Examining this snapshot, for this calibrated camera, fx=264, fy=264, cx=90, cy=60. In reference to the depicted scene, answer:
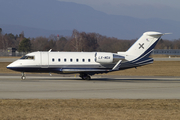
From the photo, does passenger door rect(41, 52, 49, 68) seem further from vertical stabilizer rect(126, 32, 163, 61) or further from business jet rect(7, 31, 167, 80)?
vertical stabilizer rect(126, 32, 163, 61)

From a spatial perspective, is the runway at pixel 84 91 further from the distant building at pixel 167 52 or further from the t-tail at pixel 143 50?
the distant building at pixel 167 52

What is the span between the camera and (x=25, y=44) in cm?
11394

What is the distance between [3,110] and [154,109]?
7.53 m

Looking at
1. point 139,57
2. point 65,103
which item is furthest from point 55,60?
point 65,103

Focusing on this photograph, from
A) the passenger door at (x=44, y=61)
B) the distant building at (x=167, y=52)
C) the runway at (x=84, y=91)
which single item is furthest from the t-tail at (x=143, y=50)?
the distant building at (x=167, y=52)

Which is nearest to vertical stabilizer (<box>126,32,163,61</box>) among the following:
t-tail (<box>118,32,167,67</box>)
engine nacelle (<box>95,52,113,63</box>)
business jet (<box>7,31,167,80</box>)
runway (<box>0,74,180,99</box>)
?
t-tail (<box>118,32,167,67</box>)

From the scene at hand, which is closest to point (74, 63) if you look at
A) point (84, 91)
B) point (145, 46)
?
point (145, 46)

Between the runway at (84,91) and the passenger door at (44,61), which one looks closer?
the runway at (84,91)

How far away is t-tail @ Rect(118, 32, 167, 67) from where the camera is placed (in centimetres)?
2997

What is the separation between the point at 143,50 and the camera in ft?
99.0

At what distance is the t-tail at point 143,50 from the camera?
98.3ft

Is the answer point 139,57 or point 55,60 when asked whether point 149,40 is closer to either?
point 139,57

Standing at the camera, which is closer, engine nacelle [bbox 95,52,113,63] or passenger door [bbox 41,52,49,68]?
passenger door [bbox 41,52,49,68]

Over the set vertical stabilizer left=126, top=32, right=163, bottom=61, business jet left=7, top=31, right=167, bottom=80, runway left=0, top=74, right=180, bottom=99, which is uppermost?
vertical stabilizer left=126, top=32, right=163, bottom=61
